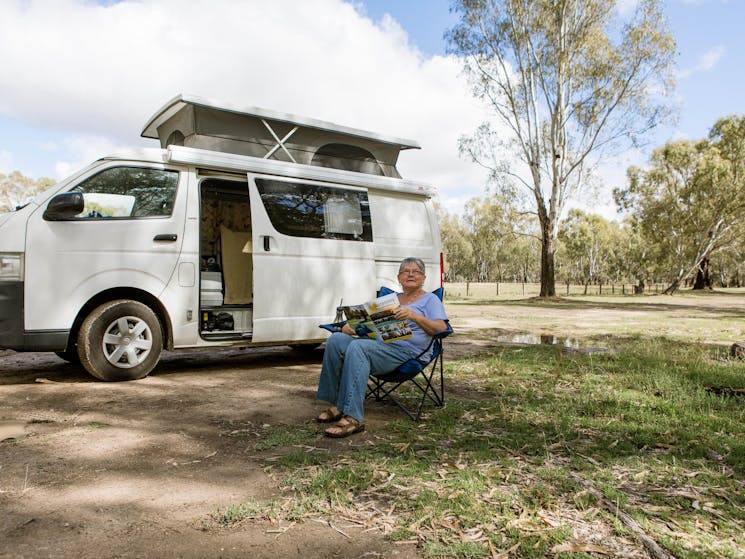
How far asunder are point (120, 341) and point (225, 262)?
2099 mm

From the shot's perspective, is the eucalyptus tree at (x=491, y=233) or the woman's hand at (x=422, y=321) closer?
the woman's hand at (x=422, y=321)

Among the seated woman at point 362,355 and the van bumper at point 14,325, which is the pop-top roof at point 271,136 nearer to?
the van bumper at point 14,325

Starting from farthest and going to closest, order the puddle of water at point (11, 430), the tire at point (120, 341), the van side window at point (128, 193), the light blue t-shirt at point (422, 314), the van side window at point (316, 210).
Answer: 1. the van side window at point (316, 210)
2. the van side window at point (128, 193)
3. the tire at point (120, 341)
4. the light blue t-shirt at point (422, 314)
5. the puddle of water at point (11, 430)

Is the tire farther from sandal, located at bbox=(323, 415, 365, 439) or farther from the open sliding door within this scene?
sandal, located at bbox=(323, 415, 365, 439)

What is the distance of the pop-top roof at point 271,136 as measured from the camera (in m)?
6.25

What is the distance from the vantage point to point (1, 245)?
4.90 m

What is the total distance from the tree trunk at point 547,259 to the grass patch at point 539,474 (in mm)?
19302

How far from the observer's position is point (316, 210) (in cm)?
663

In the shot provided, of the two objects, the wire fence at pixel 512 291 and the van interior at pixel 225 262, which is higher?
the van interior at pixel 225 262

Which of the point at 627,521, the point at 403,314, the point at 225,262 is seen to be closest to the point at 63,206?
the point at 225,262

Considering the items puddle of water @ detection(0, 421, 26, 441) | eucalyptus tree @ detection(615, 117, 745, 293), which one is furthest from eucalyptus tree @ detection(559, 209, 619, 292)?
puddle of water @ detection(0, 421, 26, 441)

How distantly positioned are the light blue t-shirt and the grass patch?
2.03ft

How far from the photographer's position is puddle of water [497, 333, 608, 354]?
8.64m

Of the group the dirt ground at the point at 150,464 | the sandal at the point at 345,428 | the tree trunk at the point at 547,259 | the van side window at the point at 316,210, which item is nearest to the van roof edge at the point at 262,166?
the van side window at the point at 316,210
